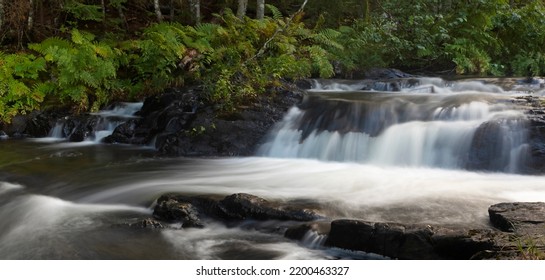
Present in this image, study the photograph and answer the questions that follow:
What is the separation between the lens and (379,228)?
13.0 ft

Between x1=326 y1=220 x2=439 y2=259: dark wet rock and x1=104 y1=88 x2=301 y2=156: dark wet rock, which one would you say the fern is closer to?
x1=104 y1=88 x2=301 y2=156: dark wet rock

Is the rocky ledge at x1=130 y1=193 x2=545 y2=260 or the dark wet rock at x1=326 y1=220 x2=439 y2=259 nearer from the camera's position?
the rocky ledge at x1=130 y1=193 x2=545 y2=260

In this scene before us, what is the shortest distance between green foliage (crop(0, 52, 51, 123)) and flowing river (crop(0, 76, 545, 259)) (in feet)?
3.31

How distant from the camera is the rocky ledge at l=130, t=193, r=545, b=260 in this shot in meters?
3.54

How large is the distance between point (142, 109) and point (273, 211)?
19.9 ft

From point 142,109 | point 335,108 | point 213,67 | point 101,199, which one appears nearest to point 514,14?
point 335,108

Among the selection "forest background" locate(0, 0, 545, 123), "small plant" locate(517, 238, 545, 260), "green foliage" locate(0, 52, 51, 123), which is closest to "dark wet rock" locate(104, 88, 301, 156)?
"forest background" locate(0, 0, 545, 123)

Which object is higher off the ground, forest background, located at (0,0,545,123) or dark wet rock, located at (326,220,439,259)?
forest background, located at (0,0,545,123)

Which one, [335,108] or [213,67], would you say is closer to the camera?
[335,108]

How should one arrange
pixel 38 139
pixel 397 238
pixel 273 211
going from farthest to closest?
pixel 38 139 → pixel 273 211 → pixel 397 238

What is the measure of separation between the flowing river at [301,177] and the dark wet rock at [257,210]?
0.11m

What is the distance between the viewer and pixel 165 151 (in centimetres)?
838

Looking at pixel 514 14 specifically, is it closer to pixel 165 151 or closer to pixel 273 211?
pixel 165 151

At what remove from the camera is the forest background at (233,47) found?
33.2ft
